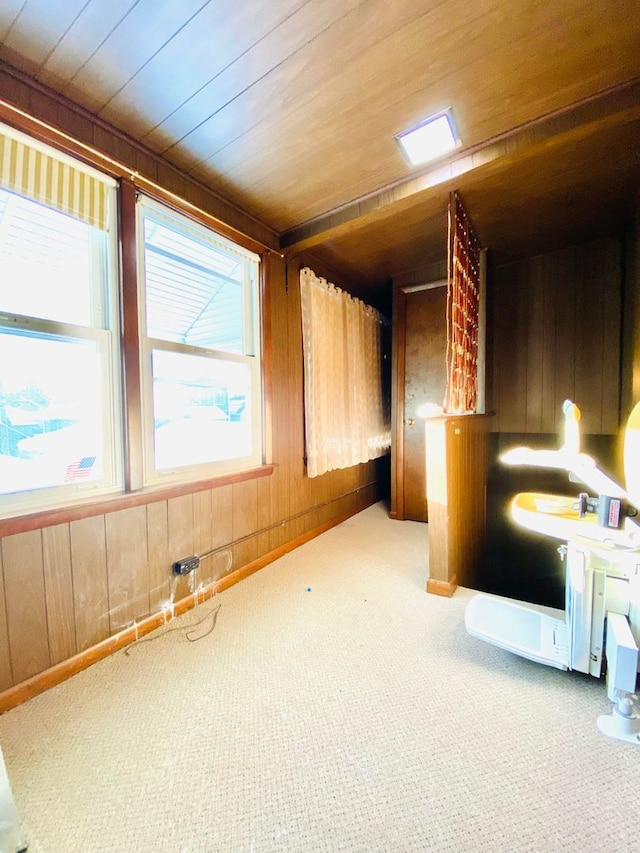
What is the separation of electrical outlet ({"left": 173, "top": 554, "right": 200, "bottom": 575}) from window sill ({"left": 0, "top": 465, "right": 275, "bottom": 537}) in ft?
1.20

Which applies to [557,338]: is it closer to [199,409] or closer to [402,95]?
[402,95]

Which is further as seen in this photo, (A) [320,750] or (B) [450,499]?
(B) [450,499]

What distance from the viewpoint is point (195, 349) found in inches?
78.6

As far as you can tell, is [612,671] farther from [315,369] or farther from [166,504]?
[315,369]

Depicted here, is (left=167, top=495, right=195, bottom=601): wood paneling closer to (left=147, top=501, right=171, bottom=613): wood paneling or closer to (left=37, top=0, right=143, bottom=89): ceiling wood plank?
(left=147, top=501, right=171, bottom=613): wood paneling

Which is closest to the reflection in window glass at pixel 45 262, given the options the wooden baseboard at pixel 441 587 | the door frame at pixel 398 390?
the wooden baseboard at pixel 441 587

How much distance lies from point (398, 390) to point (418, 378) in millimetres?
230

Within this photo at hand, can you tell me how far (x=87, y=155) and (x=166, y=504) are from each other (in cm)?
165

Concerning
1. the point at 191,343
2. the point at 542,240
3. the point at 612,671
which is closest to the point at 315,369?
the point at 191,343

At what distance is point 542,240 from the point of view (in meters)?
2.88

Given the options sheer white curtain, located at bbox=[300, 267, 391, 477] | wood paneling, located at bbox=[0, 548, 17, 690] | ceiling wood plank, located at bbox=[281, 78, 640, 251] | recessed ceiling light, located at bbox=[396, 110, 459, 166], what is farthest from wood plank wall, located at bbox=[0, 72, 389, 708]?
recessed ceiling light, located at bbox=[396, 110, 459, 166]

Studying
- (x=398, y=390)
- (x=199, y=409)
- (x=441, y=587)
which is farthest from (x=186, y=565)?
(x=398, y=390)

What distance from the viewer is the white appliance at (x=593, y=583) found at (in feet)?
3.72

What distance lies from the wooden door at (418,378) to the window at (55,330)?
2.65 meters
